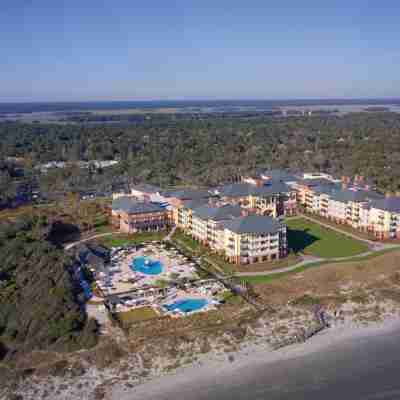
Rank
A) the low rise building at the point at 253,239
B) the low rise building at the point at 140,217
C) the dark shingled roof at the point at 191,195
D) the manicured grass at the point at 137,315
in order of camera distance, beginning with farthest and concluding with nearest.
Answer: the dark shingled roof at the point at 191,195 → the low rise building at the point at 140,217 → the low rise building at the point at 253,239 → the manicured grass at the point at 137,315

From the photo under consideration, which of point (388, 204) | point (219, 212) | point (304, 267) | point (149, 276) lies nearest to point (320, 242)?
point (304, 267)

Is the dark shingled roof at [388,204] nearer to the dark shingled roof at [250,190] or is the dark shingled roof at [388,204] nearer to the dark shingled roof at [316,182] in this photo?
the dark shingled roof at [316,182]

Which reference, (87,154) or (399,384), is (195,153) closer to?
(87,154)

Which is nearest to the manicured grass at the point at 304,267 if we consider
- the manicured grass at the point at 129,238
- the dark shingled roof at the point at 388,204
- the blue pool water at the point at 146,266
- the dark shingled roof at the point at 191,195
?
the dark shingled roof at the point at 388,204

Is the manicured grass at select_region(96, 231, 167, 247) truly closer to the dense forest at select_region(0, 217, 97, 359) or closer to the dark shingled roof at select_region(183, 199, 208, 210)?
the dark shingled roof at select_region(183, 199, 208, 210)

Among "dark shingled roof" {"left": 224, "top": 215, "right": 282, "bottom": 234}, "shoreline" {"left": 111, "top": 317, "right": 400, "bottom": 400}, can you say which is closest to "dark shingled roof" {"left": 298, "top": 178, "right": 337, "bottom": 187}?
"dark shingled roof" {"left": 224, "top": 215, "right": 282, "bottom": 234}

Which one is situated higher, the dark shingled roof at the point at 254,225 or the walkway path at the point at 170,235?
the dark shingled roof at the point at 254,225

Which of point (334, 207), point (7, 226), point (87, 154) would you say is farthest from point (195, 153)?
point (7, 226)
